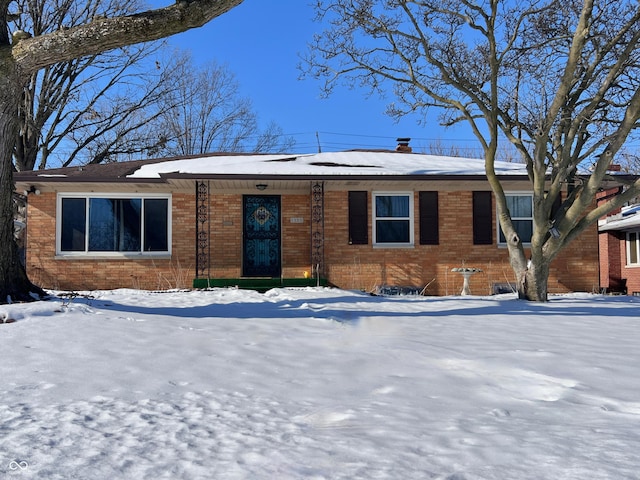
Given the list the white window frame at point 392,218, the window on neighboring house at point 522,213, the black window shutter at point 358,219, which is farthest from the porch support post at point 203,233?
the window on neighboring house at point 522,213

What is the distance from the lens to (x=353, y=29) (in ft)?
35.1

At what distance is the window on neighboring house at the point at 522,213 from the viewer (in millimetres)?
13352

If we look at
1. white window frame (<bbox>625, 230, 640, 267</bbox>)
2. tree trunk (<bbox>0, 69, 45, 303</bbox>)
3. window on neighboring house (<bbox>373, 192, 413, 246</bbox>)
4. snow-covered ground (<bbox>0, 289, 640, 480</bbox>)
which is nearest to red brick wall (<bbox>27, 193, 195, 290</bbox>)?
window on neighboring house (<bbox>373, 192, 413, 246</bbox>)

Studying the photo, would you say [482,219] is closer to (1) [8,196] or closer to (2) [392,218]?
(2) [392,218]

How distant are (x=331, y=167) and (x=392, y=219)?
2.04 meters

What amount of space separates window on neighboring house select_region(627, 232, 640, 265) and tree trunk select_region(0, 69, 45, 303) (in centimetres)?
1908

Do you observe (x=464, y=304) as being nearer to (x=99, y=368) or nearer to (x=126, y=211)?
(x=99, y=368)

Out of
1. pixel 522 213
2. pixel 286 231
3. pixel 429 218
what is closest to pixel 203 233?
pixel 286 231

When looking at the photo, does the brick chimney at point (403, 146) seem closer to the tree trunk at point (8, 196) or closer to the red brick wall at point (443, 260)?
the red brick wall at point (443, 260)

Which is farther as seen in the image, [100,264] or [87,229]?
[87,229]

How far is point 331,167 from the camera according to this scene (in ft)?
43.5

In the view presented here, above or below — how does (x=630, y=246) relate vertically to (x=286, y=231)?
below

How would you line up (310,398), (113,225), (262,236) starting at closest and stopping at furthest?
(310,398), (113,225), (262,236)

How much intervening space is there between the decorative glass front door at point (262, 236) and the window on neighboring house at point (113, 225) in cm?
200
